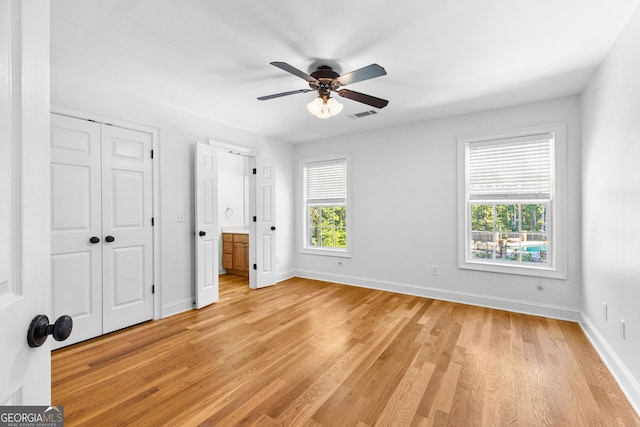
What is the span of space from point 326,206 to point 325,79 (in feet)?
9.77

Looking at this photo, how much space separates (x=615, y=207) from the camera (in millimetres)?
2254

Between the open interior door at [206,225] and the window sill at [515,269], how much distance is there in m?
3.41

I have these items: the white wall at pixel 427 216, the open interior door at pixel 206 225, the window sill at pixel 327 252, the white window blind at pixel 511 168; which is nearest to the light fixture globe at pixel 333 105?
the white wall at pixel 427 216

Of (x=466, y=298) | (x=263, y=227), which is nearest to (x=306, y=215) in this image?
(x=263, y=227)

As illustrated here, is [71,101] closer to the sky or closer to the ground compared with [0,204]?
closer to the sky

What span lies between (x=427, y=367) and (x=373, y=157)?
320 centimetres

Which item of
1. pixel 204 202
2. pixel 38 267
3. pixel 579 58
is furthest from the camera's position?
pixel 204 202

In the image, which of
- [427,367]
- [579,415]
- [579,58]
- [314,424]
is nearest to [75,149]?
[314,424]

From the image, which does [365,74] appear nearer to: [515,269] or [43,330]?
[43,330]

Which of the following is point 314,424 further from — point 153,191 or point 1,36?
point 153,191

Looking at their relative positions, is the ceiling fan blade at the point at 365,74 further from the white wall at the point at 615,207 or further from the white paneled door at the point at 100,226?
the white paneled door at the point at 100,226

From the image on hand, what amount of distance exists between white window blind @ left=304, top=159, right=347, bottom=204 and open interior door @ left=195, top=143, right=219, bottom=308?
1944mm

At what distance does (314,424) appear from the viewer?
1728 millimetres

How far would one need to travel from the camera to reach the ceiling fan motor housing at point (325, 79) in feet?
8.26
